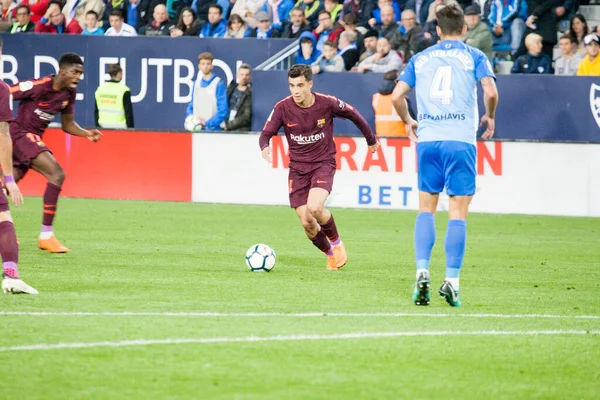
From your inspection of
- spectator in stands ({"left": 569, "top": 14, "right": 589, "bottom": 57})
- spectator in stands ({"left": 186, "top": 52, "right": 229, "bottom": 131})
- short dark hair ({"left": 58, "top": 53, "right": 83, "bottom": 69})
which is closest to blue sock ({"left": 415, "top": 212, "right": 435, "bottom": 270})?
short dark hair ({"left": 58, "top": 53, "right": 83, "bottom": 69})

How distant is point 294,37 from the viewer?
2141 cm

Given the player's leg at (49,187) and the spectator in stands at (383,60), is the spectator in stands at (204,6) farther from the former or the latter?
the player's leg at (49,187)

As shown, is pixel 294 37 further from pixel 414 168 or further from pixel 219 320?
pixel 219 320

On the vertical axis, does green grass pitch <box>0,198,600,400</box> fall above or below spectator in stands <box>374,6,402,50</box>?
below

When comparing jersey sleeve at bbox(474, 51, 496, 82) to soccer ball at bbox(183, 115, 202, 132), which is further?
soccer ball at bbox(183, 115, 202, 132)

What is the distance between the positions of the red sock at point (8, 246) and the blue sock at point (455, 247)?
3.17 metres

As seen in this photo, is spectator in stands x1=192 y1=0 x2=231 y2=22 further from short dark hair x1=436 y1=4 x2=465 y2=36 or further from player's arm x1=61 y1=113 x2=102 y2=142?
short dark hair x1=436 y1=4 x2=465 y2=36

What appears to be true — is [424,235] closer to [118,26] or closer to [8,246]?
[8,246]

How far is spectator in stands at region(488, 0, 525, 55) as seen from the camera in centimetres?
1998

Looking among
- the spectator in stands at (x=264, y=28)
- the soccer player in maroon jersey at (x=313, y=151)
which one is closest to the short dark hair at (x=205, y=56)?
the spectator in stands at (x=264, y=28)

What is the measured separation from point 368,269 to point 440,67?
125 inches

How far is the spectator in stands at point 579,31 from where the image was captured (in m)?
18.9

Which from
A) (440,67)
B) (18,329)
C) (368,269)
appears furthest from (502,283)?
(18,329)

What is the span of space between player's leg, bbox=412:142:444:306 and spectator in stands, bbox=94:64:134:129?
12.2 meters
